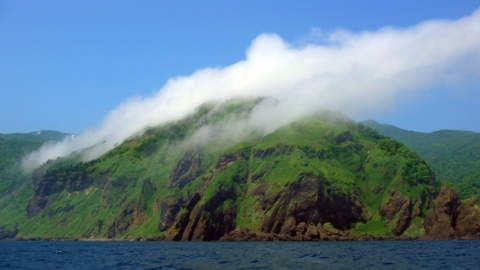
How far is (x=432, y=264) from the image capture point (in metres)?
83.4

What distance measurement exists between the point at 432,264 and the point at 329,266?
703 inches

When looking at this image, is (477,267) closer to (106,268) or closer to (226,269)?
(226,269)

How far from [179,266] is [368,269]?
102 feet

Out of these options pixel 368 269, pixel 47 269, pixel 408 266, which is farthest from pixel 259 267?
pixel 47 269

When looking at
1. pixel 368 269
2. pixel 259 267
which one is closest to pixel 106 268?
pixel 259 267

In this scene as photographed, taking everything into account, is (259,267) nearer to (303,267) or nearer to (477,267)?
(303,267)

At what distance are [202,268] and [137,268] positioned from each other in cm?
1061

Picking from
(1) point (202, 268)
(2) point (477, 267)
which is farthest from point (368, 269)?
(1) point (202, 268)

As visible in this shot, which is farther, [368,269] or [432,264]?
[432,264]

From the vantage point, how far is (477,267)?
77500 mm

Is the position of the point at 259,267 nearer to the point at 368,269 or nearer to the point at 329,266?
the point at 329,266

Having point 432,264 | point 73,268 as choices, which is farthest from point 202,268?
point 432,264

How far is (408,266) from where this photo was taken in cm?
8069

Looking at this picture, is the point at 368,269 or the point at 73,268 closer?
the point at 368,269
